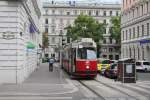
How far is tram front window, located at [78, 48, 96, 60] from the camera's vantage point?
3581 centimetres

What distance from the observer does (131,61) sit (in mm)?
31156

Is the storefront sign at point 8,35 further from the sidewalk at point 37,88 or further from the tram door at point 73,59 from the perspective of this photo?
the tram door at point 73,59

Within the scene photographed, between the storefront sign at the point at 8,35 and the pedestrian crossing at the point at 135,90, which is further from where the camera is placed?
the storefront sign at the point at 8,35

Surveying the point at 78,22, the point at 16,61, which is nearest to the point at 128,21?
the point at 78,22

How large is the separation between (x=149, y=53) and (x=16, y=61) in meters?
46.7

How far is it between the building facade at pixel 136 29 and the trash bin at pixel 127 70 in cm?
4067

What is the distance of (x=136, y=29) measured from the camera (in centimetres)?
8075

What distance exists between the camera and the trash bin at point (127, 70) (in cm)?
3089

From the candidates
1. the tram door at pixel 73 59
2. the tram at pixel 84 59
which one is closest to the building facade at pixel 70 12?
the tram door at pixel 73 59

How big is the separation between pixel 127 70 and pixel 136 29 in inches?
1994

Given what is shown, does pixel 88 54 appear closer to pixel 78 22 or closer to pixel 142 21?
pixel 142 21

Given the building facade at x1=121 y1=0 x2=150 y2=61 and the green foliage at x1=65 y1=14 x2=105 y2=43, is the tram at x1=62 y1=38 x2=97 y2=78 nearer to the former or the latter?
the building facade at x1=121 y1=0 x2=150 y2=61

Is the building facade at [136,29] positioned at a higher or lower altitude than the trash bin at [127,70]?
higher

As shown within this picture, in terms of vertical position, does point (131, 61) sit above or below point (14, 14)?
below
